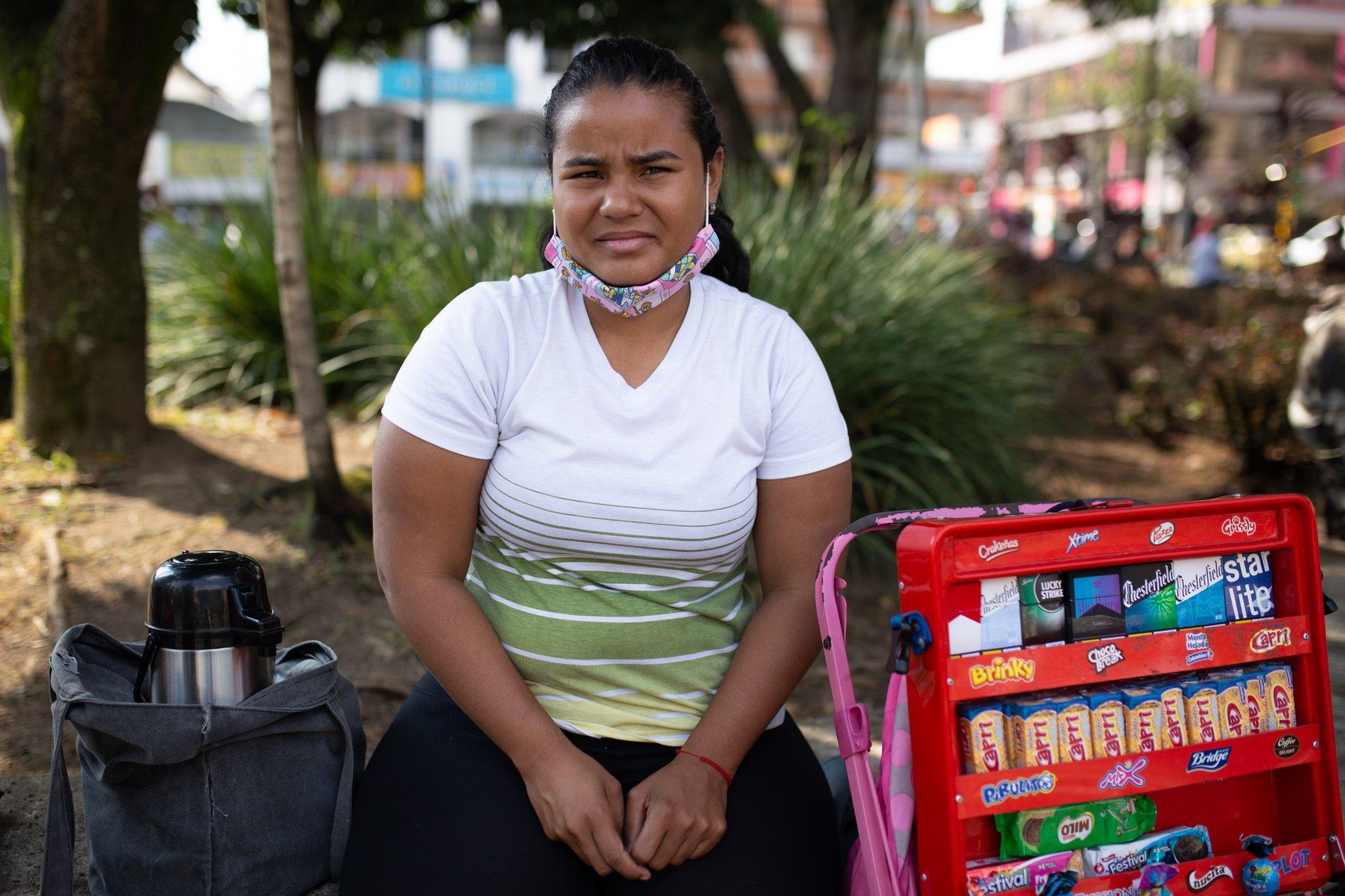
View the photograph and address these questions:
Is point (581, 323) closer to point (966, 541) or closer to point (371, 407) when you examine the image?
point (966, 541)

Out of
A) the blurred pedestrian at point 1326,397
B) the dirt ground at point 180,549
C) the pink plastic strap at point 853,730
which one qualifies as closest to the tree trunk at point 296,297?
the dirt ground at point 180,549

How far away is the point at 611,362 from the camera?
6.10ft

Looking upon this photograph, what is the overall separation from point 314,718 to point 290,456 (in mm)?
3346

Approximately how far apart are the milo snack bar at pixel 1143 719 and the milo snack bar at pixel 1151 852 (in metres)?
0.13

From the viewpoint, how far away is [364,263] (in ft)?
19.7

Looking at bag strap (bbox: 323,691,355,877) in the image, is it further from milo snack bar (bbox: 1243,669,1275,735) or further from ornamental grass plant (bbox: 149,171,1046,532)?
ornamental grass plant (bbox: 149,171,1046,532)

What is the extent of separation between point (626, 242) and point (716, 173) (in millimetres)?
297

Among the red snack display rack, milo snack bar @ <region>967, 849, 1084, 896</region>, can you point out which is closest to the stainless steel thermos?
the red snack display rack

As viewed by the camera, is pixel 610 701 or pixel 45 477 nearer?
pixel 610 701

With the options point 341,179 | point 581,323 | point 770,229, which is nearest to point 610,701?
point 581,323

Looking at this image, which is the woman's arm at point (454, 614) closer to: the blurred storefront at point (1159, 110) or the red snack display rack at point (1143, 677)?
the red snack display rack at point (1143, 677)

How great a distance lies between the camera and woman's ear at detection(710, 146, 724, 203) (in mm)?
1994

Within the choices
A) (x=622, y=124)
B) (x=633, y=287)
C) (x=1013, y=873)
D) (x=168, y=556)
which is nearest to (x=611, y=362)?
(x=633, y=287)

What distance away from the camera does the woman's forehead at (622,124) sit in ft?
5.85
